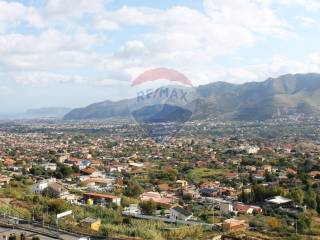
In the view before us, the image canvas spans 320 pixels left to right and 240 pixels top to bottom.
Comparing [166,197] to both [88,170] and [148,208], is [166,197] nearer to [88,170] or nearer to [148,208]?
[148,208]

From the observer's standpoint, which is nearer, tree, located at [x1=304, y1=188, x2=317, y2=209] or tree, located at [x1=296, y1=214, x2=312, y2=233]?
tree, located at [x1=296, y1=214, x2=312, y2=233]

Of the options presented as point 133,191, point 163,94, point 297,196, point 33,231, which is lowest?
point 297,196

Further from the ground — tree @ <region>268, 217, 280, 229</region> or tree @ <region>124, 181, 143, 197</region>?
tree @ <region>124, 181, 143, 197</region>

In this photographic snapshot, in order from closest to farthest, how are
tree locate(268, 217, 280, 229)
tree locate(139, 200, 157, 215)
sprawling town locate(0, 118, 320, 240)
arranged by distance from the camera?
sprawling town locate(0, 118, 320, 240) < tree locate(268, 217, 280, 229) < tree locate(139, 200, 157, 215)

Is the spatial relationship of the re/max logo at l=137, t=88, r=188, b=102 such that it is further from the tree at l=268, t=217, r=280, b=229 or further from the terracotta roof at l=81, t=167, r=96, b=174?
the terracotta roof at l=81, t=167, r=96, b=174

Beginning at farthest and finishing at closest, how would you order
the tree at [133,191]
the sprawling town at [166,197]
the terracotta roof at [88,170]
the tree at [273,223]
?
the terracotta roof at [88,170], the tree at [133,191], the tree at [273,223], the sprawling town at [166,197]

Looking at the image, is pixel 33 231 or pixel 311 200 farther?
pixel 311 200

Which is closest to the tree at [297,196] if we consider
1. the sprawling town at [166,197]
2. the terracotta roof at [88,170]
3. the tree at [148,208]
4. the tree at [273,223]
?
the sprawling town at [166,197]

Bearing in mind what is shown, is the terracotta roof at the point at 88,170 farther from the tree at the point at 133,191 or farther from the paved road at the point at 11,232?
the paved road at the point at 11,232

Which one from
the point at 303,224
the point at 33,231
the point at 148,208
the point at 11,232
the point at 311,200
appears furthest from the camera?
the point at 311,200

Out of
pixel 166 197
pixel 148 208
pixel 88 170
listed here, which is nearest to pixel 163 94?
pixel 148 208

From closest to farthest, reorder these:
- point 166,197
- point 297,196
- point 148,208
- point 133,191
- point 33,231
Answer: point 33,231
point 148,208
point 297,196
point 166,197
point 133,191

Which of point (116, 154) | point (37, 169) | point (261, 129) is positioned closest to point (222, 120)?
point (261, 129)

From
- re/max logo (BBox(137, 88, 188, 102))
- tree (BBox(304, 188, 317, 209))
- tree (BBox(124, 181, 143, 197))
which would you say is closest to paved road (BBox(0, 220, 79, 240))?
re/max logo (BBox(137, 88, 188, 102))
